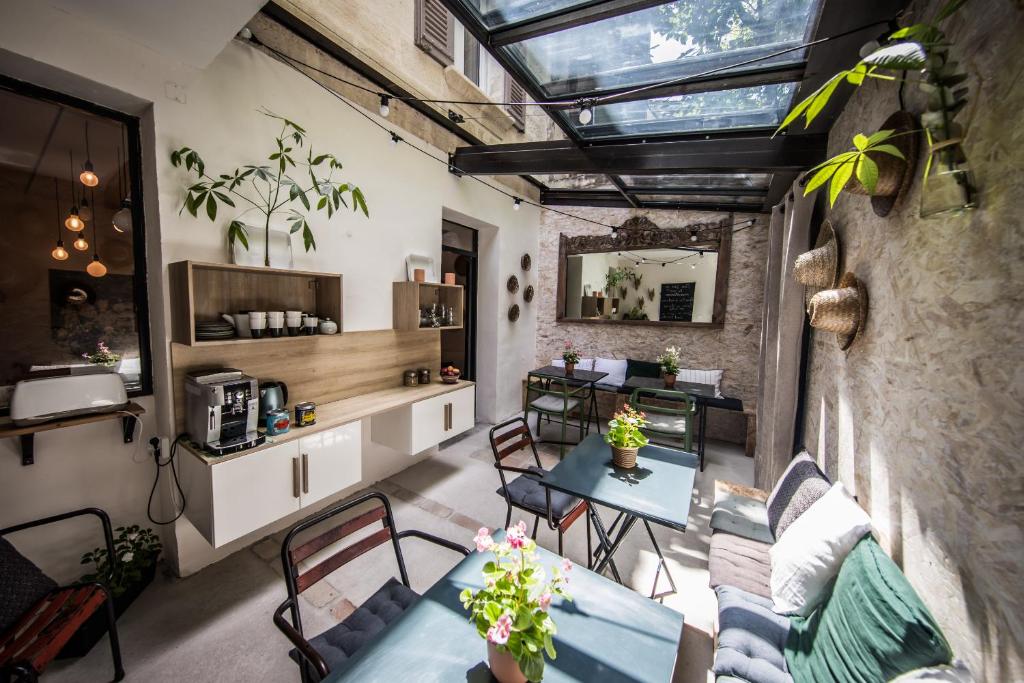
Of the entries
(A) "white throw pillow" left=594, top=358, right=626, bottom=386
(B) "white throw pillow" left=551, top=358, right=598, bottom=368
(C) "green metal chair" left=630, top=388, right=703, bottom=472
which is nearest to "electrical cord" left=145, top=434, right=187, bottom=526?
(C) "green metal chair" left=630, top=388, right=703, bottom=472

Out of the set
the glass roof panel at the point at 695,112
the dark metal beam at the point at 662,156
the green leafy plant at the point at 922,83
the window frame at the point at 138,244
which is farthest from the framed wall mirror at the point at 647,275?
the window frame at the point at 138,244

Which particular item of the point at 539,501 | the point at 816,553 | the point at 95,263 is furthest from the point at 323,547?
the point at 95,263

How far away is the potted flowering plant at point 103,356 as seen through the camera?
2.06 meters

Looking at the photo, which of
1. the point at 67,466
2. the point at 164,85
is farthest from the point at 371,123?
the point at 67,466

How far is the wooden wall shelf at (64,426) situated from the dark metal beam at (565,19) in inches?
108

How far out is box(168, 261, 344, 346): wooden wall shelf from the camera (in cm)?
205

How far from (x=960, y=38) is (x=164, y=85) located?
3341mm

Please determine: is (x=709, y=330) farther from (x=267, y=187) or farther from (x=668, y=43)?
(x=267, y=187)

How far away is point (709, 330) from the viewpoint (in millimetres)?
4949

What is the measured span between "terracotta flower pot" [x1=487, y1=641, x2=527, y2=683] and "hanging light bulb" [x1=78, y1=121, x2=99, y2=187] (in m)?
2.96

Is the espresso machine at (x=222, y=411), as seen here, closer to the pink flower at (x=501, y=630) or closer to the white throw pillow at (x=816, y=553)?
the pink flower at (x=501, y=630)

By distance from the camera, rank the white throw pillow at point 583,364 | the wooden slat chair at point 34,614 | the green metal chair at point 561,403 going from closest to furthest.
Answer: the wooden slat chair at point 34,614 → the green metal chair at point 561,403 → the white throw pillow at point 583,364

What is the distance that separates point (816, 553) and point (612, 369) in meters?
3.90

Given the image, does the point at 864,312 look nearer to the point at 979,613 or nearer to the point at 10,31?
the point at 979,613
